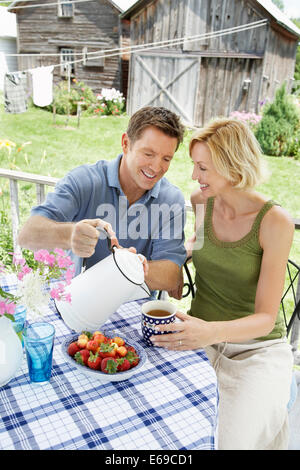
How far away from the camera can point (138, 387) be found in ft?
2.79

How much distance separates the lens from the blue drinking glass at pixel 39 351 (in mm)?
802

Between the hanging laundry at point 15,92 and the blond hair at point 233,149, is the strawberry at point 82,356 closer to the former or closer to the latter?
the blond hair at point 233,149

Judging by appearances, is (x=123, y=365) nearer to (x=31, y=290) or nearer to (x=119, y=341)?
(x=119, y=341)

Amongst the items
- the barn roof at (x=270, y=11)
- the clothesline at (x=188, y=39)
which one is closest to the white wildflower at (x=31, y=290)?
the clothesline at (x=188, y=39)


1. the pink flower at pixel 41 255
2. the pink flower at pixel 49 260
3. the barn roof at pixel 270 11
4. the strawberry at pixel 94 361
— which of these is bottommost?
the strawberry at pixel 94 361

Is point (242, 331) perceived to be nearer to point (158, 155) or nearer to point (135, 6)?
point (158, 155)

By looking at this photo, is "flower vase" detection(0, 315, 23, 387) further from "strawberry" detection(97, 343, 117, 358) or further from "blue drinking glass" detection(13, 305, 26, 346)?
"strawberry" detection(97, 343, 117, 358)

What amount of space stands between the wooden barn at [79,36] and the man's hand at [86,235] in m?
9.38

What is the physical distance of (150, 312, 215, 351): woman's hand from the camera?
3.21 ft

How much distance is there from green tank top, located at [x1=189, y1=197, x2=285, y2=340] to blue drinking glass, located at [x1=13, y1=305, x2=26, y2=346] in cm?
69

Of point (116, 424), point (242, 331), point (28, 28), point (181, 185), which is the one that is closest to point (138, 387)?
point (116, 424)

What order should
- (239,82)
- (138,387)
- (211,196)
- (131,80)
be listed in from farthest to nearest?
(131,80), (239,82), (211,196), (138,387)

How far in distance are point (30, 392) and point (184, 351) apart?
14.7 inches

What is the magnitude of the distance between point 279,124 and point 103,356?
21.6ft
